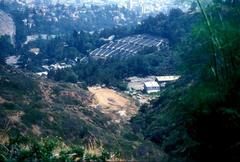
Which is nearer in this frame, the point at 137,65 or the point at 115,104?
the point at 115,104

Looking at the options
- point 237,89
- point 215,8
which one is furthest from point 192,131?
point 215,8

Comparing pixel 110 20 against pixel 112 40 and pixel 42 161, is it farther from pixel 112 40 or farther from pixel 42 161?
pixel 42 161

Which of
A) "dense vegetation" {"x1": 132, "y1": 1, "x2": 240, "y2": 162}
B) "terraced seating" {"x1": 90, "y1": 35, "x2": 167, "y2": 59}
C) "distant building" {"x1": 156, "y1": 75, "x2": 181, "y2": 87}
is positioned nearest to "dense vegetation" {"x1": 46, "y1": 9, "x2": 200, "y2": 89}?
"distant building" {"x1": 156, "y1": 75, "x2": 181, "y2": 87}

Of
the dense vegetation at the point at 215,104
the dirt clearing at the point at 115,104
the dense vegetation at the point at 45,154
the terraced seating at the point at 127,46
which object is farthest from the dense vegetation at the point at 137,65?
the dense vegetation at the point at 45,154

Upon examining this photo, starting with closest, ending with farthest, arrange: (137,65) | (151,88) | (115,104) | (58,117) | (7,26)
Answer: (58,117), (115,104), (151,88), (137,65), (7,26)

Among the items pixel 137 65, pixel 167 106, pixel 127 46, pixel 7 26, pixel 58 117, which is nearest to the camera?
pixel 58 117

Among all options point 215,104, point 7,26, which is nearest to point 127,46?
point 7,26

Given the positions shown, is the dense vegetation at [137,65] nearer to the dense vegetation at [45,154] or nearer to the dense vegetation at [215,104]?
the dense vegetation at [215,104]

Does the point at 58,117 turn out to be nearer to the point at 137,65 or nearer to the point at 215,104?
the point at 215,104

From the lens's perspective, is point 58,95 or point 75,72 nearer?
point 58,95

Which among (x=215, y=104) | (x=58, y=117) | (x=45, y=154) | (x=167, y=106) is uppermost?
(x=215, y=104)

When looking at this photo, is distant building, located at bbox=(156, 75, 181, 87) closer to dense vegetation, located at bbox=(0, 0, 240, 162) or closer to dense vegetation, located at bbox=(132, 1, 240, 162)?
dense vegetation, located at bbox=(0, 0, 240, 162)
